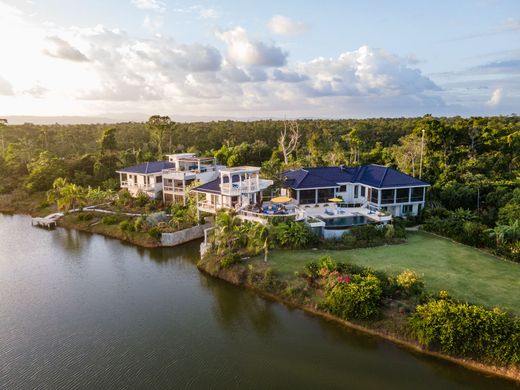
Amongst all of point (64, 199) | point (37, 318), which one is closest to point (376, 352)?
point (37, 318)

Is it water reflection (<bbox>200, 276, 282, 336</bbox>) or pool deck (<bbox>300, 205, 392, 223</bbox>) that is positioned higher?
pool deck (<bbox>300, 205, 392, 223</bbox>)

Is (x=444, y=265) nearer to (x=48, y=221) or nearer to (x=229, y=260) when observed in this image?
(x=229, y=260)

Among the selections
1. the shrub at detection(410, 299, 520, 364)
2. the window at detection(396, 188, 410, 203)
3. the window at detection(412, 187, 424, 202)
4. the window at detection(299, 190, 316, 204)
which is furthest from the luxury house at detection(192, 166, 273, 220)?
the shrub at detection(410, 299, 520, 364)

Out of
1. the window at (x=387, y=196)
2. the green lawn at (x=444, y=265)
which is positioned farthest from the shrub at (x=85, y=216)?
the window at (x=387, y=196)

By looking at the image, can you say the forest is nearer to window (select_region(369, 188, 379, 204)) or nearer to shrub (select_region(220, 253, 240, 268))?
window (select_region(369, 188, 379, 204))

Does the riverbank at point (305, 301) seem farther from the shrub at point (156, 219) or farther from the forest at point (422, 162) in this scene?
the forest at point (422, 162)

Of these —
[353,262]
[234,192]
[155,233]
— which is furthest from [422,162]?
[155,233]
